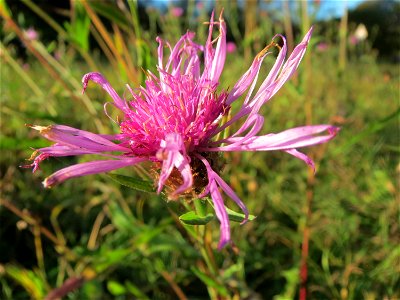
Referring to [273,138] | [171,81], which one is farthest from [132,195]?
[273,138]

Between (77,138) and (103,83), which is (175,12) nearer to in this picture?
(103,83)

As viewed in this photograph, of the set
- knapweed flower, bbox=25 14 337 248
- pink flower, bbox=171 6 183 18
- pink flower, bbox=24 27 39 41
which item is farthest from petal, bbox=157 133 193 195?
pink flower, bbox=171 6 183 18

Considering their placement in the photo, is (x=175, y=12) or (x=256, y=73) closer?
(x=256, y=73)

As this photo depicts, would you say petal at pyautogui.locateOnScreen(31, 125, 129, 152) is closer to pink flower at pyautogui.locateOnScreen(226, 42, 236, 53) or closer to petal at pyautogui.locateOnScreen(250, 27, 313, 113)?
petal at pyautogui.locateOnScreen(250, 27, 313, 113)

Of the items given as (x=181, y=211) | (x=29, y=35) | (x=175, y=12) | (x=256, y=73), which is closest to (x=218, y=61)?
(x=256, y=73)

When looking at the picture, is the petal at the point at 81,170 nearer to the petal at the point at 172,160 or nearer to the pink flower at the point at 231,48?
the petal at the point at 172,160

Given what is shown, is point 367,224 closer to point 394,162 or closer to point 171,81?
point 394,162
